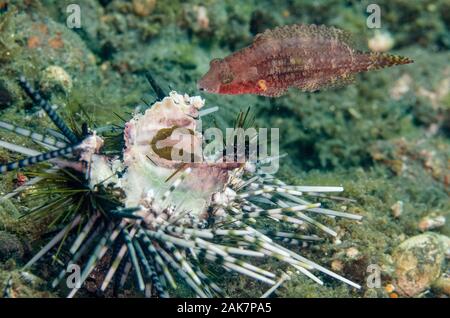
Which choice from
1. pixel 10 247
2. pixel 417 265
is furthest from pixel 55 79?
pixel 417 265

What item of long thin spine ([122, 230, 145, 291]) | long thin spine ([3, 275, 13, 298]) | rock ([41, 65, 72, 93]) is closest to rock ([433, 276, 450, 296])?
long thin spine ([122, 230, 145, 291])

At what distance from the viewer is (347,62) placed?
151 inches

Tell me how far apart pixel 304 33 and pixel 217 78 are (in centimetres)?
89

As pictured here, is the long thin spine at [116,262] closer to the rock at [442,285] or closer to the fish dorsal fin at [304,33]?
the fish dorsal fin at [304,33]

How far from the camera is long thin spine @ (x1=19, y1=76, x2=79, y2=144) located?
247 centimetres

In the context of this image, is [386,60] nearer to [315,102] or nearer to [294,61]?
[294,61]

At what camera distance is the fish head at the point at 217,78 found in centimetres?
352

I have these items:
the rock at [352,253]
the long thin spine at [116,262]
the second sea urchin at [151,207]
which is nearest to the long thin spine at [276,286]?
the second sea urchin at [151,207]

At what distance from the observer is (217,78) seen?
3545mm

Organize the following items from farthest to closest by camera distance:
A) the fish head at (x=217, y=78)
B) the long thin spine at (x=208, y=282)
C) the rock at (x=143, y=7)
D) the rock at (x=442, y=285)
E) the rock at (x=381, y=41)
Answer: the rock at (x=381, y=41) < the rock at (x=143, y=7) < the rock at (x=442, y=285) < the fish head at (x=217, y=78) < the long thin spine at (x=208, y=282)

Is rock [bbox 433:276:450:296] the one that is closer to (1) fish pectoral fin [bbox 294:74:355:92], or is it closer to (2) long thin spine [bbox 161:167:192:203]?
(1) fish pectoral fin [bbox 294:74:355:92]

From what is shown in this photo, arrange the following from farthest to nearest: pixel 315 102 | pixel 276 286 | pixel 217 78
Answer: pixel 315 102 → pixel 217 78 → pixel 276 286

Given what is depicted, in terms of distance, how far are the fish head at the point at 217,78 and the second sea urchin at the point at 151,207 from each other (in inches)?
17.8
